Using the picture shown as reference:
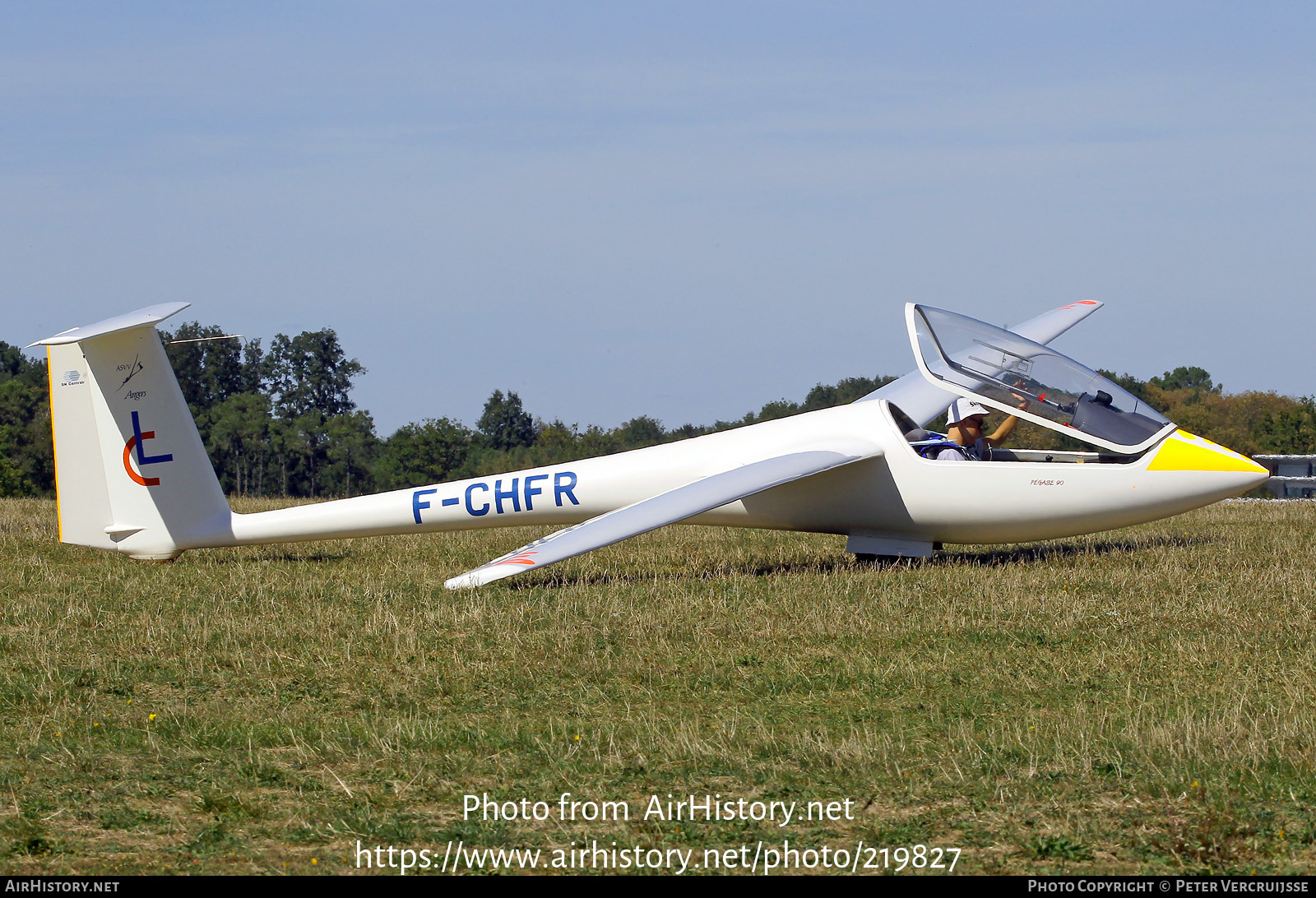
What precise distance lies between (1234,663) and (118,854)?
688 cm

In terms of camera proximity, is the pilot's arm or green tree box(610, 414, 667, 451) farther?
green tree box(610, 414, 667, 451)

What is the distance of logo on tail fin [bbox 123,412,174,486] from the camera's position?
13492 mm

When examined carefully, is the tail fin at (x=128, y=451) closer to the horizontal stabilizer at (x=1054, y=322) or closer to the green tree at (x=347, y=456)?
the horizontal stabilizer at (x=1054, y=322)

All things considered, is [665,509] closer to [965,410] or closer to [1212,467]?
[965,410]

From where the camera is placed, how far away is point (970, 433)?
13.2 metres

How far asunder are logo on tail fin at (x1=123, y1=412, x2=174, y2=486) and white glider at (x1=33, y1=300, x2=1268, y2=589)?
2 cm

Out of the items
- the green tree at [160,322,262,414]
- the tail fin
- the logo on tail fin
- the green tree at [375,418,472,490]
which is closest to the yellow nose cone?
the tail fin

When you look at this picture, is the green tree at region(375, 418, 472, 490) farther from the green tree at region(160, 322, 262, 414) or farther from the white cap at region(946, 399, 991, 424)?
the white cap at region(946, 399, 991, 424)

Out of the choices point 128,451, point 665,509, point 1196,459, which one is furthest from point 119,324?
point 1196,459

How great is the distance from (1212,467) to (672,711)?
762 centimetres

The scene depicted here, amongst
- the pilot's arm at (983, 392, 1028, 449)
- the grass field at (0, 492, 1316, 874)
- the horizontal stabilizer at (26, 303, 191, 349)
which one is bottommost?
the grass field at (0, 492, 1316, 874)

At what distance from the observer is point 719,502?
12.0 m

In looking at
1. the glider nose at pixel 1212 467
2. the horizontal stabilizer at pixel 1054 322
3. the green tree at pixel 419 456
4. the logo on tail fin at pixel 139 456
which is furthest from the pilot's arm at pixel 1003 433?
the green tree at pixel 419 456

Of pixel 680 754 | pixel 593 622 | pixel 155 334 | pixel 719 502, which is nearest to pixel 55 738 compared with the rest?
pixel 680 754
